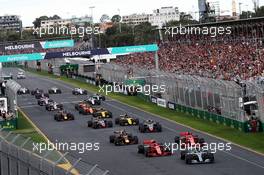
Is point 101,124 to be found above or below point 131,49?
below

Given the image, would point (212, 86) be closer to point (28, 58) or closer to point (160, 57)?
point (28, 58)

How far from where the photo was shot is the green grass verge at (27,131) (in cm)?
4149

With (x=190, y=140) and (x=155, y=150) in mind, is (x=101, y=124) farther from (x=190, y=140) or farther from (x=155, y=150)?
(x=155, y=150)

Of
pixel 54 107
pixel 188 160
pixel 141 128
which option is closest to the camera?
pixel 188 160

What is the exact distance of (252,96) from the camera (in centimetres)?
4050

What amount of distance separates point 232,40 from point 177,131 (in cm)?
4926

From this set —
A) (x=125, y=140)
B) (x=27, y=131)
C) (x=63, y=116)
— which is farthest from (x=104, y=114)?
(x=125, y=140)

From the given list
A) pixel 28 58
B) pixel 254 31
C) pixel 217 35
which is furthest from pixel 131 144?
pixel 217 35

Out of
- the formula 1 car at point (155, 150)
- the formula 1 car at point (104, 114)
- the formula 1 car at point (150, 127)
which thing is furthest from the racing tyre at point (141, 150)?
the formula 1 car at point (104, 114)

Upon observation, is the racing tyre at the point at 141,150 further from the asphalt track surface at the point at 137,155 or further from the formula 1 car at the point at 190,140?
the formula 1 car at the point at 190,140

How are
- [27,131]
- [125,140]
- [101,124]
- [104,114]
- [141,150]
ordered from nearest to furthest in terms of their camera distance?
[141,150] < [125,140] < [101,124] < [27,131] < [104,114]

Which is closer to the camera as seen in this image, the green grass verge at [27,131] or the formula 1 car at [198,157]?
the formula 1 car at [198,157]

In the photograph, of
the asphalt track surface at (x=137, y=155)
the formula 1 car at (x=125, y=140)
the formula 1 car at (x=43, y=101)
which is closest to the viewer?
the asphalt track surface at (x=137, y=155)

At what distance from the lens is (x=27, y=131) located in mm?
45781
